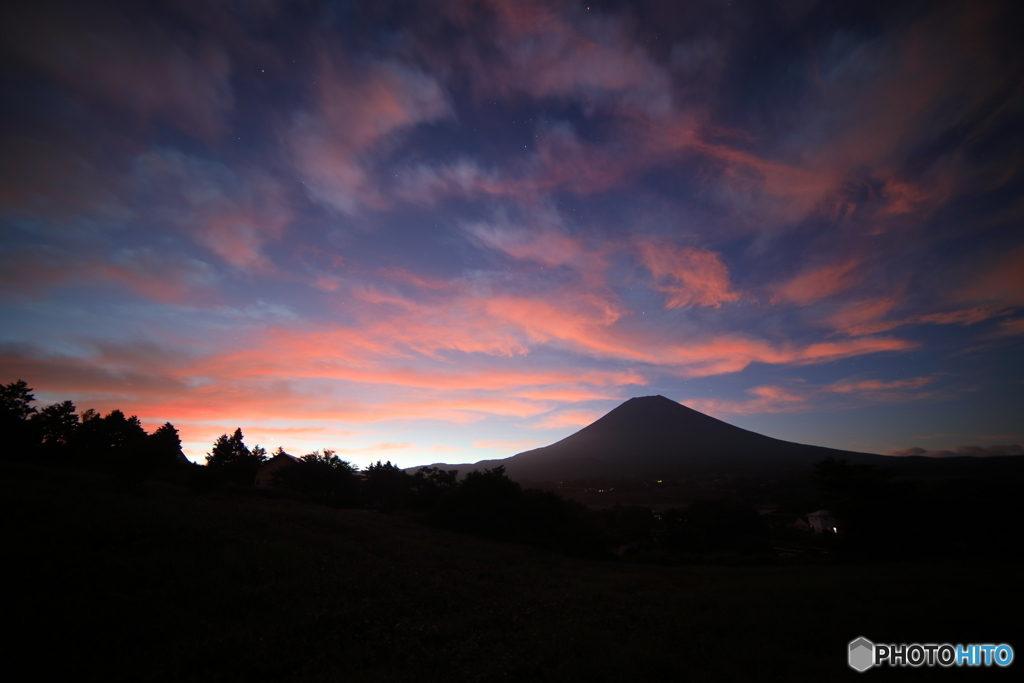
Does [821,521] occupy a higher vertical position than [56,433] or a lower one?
lower

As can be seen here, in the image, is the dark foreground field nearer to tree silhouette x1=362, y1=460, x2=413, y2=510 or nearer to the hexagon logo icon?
the hexagon logo icon

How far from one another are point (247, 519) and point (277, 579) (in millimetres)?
7631

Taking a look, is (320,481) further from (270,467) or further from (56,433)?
(56,433)

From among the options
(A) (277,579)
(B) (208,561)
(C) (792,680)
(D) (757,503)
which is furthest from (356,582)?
(D) (757,503)

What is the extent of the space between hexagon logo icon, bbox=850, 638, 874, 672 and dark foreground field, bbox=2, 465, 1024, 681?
0.29 meters

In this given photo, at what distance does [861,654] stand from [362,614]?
41.5 feet

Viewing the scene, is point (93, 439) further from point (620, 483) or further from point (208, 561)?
point (620, 483)

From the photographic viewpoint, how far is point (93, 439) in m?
46.6

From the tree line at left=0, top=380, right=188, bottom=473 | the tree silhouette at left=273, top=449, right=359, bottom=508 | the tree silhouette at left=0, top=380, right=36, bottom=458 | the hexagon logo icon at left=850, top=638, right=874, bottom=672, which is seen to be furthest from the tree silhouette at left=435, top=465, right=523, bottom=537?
the tree silhouette at left=0, top=380, right=36, bottom=458

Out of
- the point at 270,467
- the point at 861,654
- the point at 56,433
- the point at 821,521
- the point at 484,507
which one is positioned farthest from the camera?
the point at 270,467

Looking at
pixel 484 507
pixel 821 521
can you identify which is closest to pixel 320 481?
pixel 484 507

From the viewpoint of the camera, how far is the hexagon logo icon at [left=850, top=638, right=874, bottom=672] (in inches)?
338

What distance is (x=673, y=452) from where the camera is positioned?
537 feet

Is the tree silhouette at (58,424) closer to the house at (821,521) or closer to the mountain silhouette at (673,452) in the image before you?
the house at (821,521)
